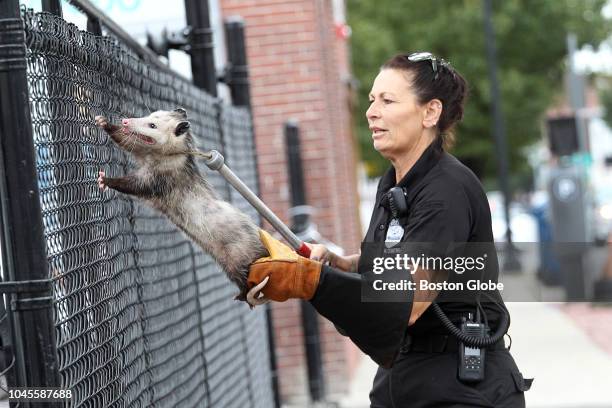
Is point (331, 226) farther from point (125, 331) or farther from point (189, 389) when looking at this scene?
point (125, 331)

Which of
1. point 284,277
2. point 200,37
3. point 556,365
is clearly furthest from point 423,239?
point 556,365

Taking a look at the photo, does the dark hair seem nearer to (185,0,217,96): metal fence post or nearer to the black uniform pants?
the black uniform pants

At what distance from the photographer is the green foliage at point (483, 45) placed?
3438cm

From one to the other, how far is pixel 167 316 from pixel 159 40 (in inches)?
70.1

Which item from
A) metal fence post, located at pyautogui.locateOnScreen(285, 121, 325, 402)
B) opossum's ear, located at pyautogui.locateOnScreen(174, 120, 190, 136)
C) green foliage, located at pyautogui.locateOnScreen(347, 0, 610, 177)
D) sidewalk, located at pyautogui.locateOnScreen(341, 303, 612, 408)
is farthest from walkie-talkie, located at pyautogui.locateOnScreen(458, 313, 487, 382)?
green foliage, located at pyautogui.locateOnScreen(347, 0, 610, 177)

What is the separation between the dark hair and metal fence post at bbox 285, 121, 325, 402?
5.35 meters

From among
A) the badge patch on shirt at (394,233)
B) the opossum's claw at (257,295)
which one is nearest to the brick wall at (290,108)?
the badge patch on shirt at (394,233)

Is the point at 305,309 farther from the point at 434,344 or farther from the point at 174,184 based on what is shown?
the point at 174,184

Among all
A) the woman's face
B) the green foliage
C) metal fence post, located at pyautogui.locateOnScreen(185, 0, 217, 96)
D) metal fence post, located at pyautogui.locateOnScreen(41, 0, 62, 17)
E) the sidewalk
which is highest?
the green foliage

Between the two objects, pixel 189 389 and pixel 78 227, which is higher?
pixel 78 227

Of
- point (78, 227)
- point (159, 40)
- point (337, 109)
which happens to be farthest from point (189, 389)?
point (337, 109)

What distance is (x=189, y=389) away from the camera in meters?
4.60

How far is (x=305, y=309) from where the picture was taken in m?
9.11

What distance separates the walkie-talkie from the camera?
3393 mm
